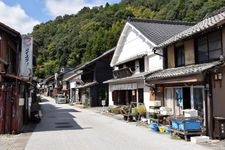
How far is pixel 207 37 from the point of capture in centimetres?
1630

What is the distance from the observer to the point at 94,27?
8094 centimetres

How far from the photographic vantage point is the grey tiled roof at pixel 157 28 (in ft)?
87.7

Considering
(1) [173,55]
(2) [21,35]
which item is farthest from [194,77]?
(2) [21,35]

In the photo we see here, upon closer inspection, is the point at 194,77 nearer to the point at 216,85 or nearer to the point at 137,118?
the point at 216,85

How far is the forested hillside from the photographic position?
5676 cm

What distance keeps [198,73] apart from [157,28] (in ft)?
51.7

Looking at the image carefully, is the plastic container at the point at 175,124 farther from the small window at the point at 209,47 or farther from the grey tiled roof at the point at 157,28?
the grey tiled roof at the point at 157,28

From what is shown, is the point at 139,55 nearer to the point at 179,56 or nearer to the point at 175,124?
the point at 179,56

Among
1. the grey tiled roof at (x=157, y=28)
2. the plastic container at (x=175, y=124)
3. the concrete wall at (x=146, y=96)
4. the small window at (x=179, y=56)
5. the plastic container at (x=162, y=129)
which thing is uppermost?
the grey tiled roof at (x=157, y=28)

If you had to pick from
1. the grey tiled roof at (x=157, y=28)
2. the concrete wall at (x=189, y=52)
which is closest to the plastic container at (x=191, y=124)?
the concrete wall at (x=189, y=52)

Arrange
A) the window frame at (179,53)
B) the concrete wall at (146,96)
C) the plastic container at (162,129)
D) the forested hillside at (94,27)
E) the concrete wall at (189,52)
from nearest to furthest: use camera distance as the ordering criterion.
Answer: the plastic container at (162,129), the concrete wall at (189,52), the window frame at (179,53), the concrete wall at (146,96), the forested hillside at (94,27)

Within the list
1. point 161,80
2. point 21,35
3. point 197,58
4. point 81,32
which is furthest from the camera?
point 81,32

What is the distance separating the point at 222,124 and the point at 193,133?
1.32 metres

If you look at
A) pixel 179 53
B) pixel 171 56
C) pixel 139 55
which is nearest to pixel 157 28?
pixel 139 55
